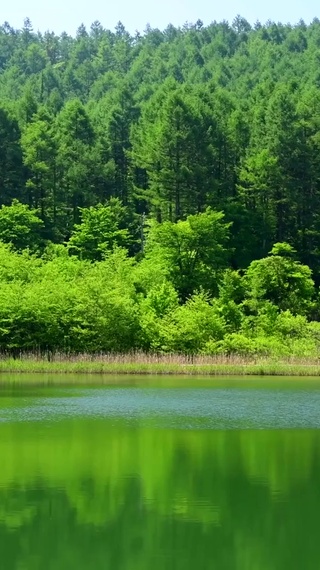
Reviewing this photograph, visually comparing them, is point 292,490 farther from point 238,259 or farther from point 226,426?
point 238,259

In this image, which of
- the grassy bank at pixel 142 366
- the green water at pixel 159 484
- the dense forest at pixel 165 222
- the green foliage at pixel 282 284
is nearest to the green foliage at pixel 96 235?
the dense forest at pixel 165 222

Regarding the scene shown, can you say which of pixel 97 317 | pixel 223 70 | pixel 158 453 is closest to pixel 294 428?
pixel 158 453

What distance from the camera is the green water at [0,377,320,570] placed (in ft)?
44.5

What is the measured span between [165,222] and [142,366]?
22424 mm

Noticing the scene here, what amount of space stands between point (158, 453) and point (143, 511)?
18.8ft

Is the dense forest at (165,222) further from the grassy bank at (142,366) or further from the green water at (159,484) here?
the green water at (159,484)

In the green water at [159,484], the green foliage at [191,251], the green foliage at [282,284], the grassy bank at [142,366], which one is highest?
the green foliage at [191,251]

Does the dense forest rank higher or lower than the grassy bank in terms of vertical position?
higher

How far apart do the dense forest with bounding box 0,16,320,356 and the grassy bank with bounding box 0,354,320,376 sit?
3.30 m

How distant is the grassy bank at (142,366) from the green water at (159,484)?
1155 cm

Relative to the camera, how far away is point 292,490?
17750 millimetres

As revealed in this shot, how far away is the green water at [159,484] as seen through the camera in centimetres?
1357

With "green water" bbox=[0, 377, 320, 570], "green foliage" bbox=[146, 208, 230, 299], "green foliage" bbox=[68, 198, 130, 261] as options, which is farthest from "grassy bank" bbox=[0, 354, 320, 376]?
"green foliage" bbox=[68, 198, 130, 261]

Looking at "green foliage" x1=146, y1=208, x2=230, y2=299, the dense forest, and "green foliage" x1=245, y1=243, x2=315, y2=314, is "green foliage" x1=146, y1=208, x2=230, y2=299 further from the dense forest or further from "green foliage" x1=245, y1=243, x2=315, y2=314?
"green foliage" x1=245, y1=243, x2=315, y2=314
